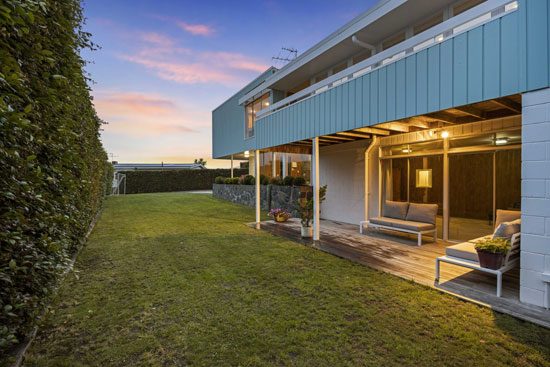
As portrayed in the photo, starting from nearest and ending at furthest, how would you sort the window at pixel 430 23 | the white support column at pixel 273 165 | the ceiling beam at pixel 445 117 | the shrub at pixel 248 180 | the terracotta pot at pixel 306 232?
the ceiling beam at pixel 445 117
the window at pixel 430 23
the terracotta pot at pixel 306 232
the shrub at pixel 248 180
the white support column at pixel 273 165

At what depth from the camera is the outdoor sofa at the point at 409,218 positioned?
625 cm

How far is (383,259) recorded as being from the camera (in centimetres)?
507

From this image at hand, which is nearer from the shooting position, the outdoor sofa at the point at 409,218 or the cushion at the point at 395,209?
the outdoor sofa at the point at 409,218

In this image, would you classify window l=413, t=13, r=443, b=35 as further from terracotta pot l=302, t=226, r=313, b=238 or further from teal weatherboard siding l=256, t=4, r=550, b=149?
terracotta pot l=302, t=226, r=313, b=238

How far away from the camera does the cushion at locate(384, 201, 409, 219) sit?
7.16m

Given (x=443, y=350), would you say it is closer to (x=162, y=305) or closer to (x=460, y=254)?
(x=460, y=254)

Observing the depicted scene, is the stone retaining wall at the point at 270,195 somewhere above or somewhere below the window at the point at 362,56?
below

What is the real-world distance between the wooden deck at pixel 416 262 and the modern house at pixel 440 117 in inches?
14.1

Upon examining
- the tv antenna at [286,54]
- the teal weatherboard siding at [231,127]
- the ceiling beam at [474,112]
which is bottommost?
the ceiling beam at [474,112]

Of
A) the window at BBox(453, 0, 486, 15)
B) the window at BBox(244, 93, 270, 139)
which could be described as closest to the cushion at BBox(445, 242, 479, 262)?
the window at BBox(453, 0, 486, 15)

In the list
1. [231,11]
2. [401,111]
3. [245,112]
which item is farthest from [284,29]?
[401,111]

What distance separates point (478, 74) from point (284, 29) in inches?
447

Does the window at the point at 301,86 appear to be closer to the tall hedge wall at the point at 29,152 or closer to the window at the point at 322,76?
the window at the point at 322,76

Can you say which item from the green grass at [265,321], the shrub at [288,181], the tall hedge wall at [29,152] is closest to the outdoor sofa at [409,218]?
the green grass at [265,321]
